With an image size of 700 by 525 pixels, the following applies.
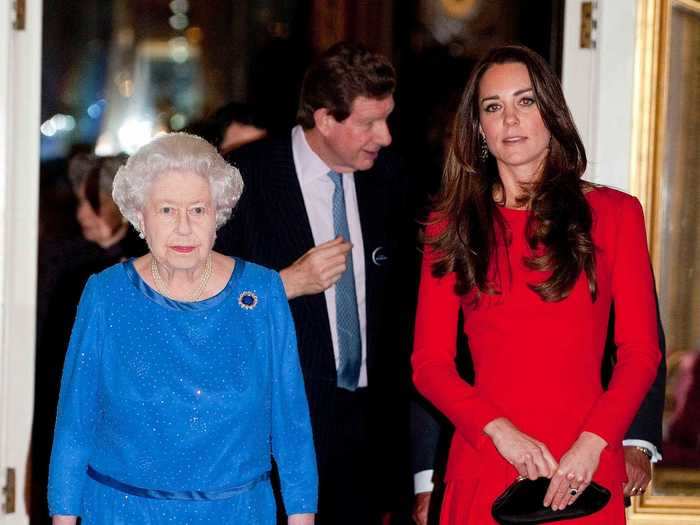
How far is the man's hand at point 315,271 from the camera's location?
3.07 meters

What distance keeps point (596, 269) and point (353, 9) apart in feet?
15.9

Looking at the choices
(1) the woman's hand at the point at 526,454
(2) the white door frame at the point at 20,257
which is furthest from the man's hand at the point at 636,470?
(2) the white door frame at the point at 20,257

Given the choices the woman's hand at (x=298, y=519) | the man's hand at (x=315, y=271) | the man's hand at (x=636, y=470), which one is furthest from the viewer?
the man's hand at (x=315, y=271)

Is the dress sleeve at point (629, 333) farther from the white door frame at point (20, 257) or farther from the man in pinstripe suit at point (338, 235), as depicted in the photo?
the white door frame at point (20, 257)

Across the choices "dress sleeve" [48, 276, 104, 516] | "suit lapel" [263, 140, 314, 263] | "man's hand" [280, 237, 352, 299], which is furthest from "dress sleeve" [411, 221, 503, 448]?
"suit lapel" [263, 140, 314, 263]

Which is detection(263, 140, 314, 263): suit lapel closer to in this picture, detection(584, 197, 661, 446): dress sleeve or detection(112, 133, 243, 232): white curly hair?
detection(112, 133, 243, 232): white curly hair

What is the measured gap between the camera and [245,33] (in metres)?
7.73

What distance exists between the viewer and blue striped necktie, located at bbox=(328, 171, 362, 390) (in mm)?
3266

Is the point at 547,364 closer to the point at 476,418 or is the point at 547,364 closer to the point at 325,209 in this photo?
the point at 476,418

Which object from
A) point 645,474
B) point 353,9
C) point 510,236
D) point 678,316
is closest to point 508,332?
point 510,236

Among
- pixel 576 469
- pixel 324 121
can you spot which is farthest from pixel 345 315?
pixel 576 469

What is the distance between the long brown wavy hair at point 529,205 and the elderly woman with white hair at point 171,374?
15.4 inches

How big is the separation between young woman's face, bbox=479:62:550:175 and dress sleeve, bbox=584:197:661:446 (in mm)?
203

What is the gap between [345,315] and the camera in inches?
130
